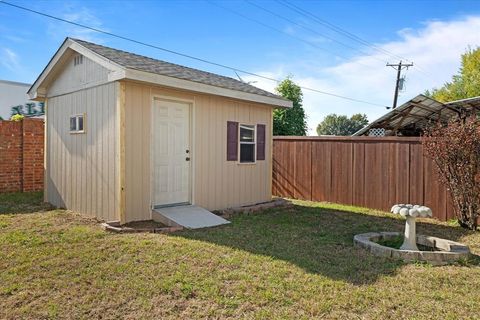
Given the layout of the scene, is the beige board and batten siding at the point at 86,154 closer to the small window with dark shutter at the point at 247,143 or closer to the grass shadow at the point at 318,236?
the grass shadow at the point at 318,236

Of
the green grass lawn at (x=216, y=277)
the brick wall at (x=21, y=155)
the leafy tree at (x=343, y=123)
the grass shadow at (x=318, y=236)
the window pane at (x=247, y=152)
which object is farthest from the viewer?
the leafy tree at (x=343, y=123)

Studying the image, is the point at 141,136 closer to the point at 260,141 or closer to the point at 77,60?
the point at 77,60

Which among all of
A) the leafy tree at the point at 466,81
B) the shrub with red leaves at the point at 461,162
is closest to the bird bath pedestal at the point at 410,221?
the shrub with red leaves at the point at 461,162

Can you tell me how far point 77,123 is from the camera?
23.2ft

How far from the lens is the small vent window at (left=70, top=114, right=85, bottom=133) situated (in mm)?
6918

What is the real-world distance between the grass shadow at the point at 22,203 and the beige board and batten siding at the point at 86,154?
30 centimetres

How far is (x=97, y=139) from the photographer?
6.52 meters

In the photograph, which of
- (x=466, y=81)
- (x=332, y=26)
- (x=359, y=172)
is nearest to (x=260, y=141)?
(x=359, y=172)

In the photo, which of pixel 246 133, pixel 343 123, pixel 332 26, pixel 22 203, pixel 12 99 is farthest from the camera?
pixel 343 123

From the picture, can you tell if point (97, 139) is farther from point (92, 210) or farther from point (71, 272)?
point (71, 272)

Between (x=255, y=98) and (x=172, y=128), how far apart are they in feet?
7.47

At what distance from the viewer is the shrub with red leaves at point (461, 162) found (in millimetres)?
6293

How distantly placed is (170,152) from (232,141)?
64.2 inches

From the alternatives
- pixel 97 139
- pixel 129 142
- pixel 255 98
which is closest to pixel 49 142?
pixel 97 139
